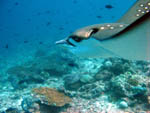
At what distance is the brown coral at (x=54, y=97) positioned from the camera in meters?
5.12

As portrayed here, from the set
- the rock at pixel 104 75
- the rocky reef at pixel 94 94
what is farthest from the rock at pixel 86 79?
the rock at pixel 104 75

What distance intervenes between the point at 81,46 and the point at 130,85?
4392 mm

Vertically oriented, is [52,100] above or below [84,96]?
above

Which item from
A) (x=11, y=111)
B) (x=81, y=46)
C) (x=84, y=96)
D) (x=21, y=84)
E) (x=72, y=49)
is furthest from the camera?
(x=21, y=84)

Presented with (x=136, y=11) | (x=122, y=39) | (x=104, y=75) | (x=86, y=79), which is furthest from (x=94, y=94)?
(x=122, y=39)

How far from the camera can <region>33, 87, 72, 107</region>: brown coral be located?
5.12 m

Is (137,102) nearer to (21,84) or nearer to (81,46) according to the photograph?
(81,46)

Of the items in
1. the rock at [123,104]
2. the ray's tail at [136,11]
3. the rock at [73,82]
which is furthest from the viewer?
the rock at [73,82]

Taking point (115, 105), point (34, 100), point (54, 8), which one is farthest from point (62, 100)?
point (54, 8)

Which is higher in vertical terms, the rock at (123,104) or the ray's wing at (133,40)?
the ray's wing at (133,40)

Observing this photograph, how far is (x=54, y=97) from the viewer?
5.39m

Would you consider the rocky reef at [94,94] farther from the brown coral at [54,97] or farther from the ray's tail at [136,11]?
the ray's tail at [136,11]

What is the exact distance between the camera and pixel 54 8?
4077 inches

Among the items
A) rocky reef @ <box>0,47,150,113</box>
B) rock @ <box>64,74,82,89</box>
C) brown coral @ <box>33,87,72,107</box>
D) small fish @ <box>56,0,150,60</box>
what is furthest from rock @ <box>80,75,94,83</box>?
small fish @ <box>56,0,150,60</box>
